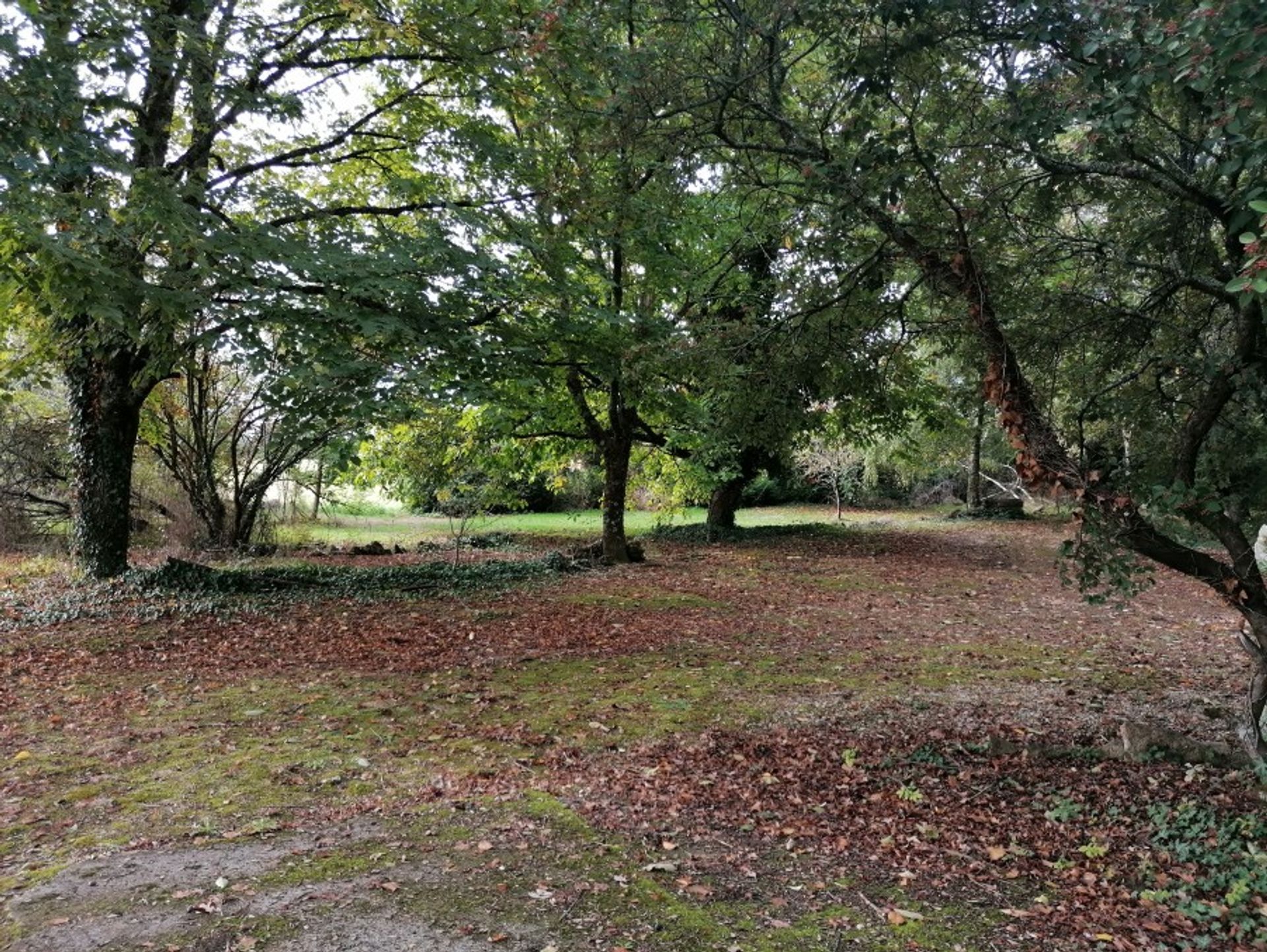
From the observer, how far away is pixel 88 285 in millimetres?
6504

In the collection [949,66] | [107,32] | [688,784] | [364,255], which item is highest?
[107,32]

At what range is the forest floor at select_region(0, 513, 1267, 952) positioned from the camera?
10.5ft

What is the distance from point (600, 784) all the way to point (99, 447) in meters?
8.71

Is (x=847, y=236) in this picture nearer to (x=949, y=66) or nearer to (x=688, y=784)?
(x=949, y=66)

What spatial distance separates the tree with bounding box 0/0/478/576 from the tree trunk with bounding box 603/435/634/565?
5569mm

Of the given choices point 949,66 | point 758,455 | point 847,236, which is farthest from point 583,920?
point 758,455

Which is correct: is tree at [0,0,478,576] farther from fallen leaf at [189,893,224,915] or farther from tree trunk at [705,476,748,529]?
tree trunk at [705,476,748,529]

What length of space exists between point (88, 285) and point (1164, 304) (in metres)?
8.38

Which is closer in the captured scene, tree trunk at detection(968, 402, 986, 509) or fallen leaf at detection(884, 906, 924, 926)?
fallen leaf at detection(884, 906, 924, 926)

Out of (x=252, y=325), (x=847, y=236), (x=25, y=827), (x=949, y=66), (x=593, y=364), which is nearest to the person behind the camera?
(x=25, y=827)

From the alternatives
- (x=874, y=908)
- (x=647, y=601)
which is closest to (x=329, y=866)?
(x=874, y=908)

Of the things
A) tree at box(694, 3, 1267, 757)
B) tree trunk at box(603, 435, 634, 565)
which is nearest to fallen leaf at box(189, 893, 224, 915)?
tree at box(694, 3, 1267, 757)

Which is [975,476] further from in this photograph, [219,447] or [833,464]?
[219,447]

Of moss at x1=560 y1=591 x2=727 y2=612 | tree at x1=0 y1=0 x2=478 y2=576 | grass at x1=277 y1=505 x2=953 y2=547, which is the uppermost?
tree at x1=0 y1=0 x2=478 y2=576
